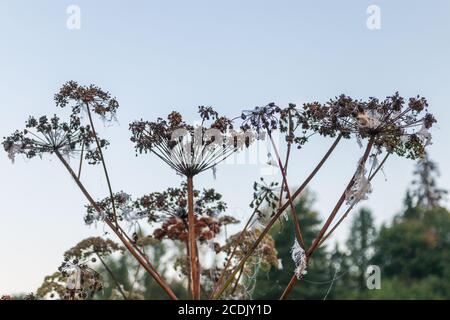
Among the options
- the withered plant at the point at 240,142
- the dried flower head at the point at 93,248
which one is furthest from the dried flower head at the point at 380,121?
the dried flower head at the point at 93,248

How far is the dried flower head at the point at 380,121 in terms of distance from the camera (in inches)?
329

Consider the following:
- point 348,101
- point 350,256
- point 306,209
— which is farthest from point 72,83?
point 350,256

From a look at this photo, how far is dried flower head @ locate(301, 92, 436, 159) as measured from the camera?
8.36 metres

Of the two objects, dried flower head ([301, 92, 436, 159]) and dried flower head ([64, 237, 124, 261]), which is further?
dried flower head ([64, 237, 124, 261])

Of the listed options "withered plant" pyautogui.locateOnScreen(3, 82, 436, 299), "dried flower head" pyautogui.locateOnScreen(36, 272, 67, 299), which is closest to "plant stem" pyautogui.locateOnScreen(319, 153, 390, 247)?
"withered plant" pyautogui.locateOnScreen(3, 82, 436, 299)

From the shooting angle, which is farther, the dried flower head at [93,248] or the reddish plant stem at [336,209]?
the dried flower head at [93,248]

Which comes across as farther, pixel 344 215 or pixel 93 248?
pixel 93 248

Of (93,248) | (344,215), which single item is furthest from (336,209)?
(93,248)

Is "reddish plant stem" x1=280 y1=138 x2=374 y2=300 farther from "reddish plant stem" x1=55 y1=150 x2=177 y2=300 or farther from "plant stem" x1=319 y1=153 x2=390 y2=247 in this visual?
"reddish plant stem" x1=55 y1=150 x2=177 y2=300

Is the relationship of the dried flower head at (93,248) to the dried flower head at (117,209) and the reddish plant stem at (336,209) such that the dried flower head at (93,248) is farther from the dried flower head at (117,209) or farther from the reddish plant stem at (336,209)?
the reddish plant stem at (336,209)

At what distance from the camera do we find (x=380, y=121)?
27.5 feet

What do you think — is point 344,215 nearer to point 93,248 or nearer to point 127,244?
point 127,244

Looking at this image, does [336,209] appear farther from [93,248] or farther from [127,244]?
[93,248]

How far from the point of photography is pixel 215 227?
11.7 m
